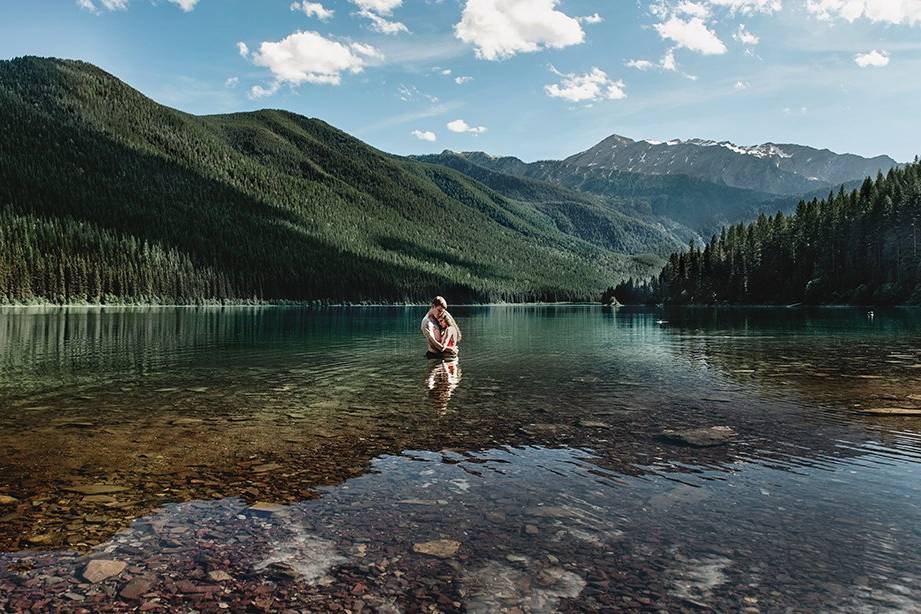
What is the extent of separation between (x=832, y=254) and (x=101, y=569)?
168558 mm

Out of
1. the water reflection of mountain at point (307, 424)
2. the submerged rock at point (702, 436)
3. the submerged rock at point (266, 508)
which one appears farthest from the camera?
the submerged rock at point (702, 436)

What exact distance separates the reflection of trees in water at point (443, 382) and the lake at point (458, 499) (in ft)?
0.97

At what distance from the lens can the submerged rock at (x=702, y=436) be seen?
15.4 metres

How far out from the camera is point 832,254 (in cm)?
14612

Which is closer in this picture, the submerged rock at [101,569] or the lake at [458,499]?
the lake at [458,499]

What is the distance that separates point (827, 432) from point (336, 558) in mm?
14316

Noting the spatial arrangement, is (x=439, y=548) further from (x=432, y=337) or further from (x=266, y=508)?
(x=432, y=337)

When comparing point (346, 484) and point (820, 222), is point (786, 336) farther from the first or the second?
point (820, 222)

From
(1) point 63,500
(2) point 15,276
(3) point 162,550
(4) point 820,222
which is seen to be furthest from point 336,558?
(2) point 15,276

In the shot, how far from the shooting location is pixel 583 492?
11445 millimetres

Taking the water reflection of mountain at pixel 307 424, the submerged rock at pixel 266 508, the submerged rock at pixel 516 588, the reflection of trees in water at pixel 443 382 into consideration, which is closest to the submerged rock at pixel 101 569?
the water reflection of mountain at pixel 307 424

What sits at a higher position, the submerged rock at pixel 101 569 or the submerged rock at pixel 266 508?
the submerged rock at pixel 101 569

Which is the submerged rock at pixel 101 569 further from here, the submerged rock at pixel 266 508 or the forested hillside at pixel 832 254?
the forested hillside at pixel 832 254

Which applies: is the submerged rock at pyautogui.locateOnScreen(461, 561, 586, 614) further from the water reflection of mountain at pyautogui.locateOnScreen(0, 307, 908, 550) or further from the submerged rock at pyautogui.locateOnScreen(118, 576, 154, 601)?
the water reflection of mountain at pyautogui.locateOnScreen(0, 307, 908, 550)
